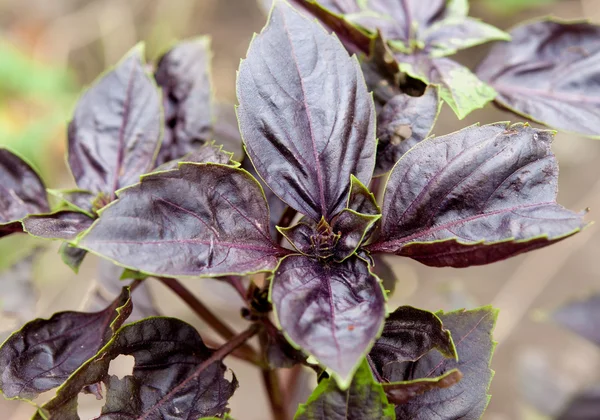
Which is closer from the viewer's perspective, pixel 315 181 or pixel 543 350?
pixel 315 181

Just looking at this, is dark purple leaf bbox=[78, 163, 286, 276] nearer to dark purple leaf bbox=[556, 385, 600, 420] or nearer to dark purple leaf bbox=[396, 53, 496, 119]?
dark purple leaf bbox=[396, 53, 496, 119]

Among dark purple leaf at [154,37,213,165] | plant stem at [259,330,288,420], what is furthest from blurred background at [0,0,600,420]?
dark purple leaf at [154,37,213,165]

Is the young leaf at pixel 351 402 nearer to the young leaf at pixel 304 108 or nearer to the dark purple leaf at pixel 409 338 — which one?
the dark purple leaf at pixel 409 338

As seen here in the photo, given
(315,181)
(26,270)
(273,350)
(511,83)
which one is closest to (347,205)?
(315,181)

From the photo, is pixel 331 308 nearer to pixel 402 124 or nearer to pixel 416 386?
pixel 416 386

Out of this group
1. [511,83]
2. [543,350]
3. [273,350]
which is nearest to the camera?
[273,350]

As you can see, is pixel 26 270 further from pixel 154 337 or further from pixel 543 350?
pixel 543 350

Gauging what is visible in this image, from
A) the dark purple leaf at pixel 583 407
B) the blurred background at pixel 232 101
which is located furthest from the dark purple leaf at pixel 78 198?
the dark purple leaf at pixel 583 407
